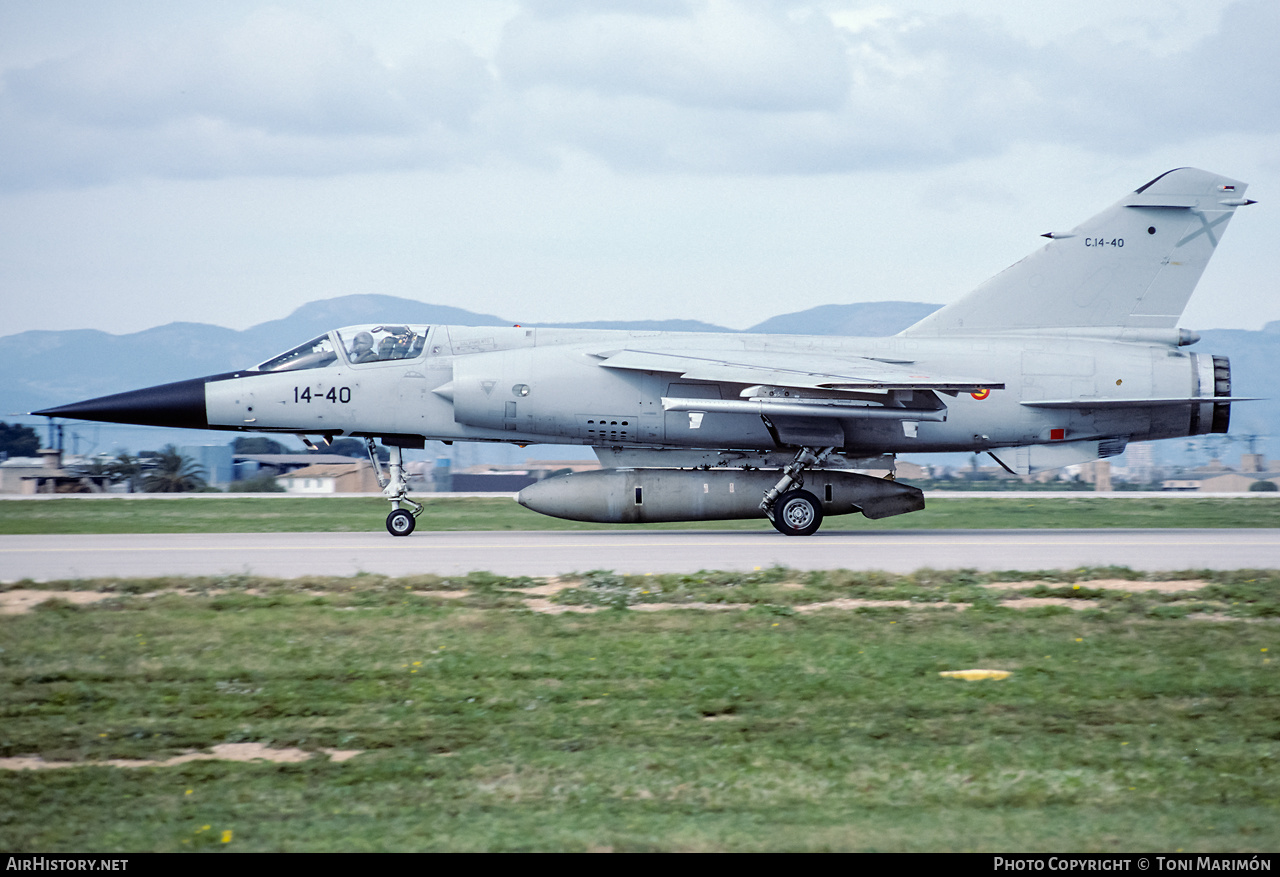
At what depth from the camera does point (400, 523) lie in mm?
17250

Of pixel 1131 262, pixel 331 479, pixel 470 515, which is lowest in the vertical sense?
pixel 470 515

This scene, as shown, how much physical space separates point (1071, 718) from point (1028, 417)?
40.5ft

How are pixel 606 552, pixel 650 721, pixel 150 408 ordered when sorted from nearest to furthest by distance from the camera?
pixel 650 721, pixel 606 552, pixel 150 408

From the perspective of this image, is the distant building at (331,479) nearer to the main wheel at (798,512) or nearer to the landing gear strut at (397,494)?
the landing gear strut at (397,494)

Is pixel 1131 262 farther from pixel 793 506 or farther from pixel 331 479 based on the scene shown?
pixel 331 479

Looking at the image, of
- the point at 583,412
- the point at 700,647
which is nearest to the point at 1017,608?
the point at 700,647

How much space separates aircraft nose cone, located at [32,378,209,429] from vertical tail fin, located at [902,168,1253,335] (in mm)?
12976

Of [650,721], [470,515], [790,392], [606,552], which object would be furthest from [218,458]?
[650,721]

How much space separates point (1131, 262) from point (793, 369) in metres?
6.08

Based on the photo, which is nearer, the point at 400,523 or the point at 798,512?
the point at 798,512

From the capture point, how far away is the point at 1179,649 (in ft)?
25.8

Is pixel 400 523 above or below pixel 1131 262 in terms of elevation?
below

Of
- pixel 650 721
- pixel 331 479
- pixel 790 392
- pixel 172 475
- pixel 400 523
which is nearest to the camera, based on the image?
pixel 650 721

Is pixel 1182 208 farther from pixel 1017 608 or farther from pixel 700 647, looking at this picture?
pixel 700 647
